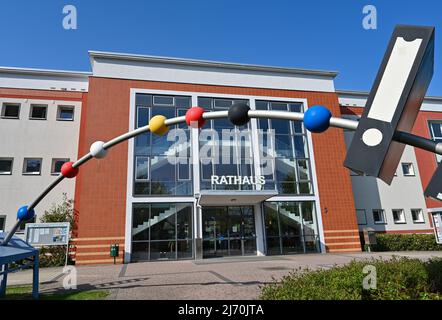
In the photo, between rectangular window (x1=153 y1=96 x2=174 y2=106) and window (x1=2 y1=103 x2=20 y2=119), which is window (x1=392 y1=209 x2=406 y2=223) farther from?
window (x1=2 y1=103 x2=20 y2=119)

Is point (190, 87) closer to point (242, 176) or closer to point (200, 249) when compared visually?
point (242, 176)

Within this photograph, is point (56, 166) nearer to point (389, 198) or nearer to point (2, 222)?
point (2, 222)

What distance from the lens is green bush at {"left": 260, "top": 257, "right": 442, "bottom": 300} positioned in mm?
4286

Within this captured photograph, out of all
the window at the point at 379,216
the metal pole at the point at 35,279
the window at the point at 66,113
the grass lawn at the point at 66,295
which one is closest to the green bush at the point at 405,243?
the window at the point at 379,216

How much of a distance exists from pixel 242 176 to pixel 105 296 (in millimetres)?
12013

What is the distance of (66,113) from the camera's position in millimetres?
19844

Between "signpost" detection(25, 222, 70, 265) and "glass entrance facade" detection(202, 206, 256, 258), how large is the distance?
695 cm

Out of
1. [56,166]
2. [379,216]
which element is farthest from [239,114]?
[379,216]

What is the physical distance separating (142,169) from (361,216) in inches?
583

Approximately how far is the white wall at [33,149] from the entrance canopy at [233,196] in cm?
817

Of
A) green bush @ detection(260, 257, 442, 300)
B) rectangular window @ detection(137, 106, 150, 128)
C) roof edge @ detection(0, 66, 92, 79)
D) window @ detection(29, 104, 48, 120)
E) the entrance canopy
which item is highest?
roof edge @ detection(0, 66, 92, 79)

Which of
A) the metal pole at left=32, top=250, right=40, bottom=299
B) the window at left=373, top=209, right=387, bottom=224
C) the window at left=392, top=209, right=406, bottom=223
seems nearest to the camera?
the metal pole at left=32, top=250, right=40, bottom=299

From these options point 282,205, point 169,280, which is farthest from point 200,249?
point 169,280

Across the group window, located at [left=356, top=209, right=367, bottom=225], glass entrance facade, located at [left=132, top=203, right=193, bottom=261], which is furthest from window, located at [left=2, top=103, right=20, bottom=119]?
window, located at [left=356, top=209, right=367, bottom=225]
